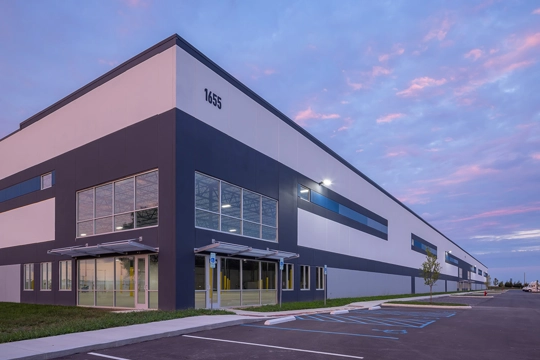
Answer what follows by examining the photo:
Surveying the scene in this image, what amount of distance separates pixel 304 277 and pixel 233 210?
936 cm

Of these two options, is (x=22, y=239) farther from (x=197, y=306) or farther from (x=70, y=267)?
(x=197, y=306)

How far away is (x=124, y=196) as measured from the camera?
21750 mm

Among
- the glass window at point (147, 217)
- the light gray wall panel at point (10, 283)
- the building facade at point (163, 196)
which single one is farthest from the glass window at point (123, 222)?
the light gray wall panel at point (10, 283)

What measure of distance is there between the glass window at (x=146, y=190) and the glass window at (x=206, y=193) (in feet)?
5.81

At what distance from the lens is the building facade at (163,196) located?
781 inches

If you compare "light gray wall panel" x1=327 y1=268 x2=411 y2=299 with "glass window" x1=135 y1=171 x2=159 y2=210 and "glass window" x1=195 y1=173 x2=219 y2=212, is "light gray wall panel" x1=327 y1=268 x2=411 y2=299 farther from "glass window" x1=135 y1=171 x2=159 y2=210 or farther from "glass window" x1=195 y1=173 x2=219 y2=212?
"glass window" x1=135 y1=171 x2=159 y2=210

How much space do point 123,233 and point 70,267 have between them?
541 centimetres

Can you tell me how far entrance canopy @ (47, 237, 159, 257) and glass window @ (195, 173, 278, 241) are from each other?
2.65 m

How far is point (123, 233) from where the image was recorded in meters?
21.2

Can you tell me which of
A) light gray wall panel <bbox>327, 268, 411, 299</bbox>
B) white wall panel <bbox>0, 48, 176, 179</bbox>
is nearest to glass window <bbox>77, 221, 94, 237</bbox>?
white wall panel <bbox>0, 48, 176, 179</bbox>

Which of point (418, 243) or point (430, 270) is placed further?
point (418, 243)

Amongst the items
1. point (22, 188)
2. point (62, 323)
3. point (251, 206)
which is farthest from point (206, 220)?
point (22, 188)

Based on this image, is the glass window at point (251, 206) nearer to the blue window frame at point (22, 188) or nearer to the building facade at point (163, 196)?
the building facade at point (163, 196)

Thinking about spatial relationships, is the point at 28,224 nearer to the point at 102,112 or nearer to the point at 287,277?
the point at 102,112
